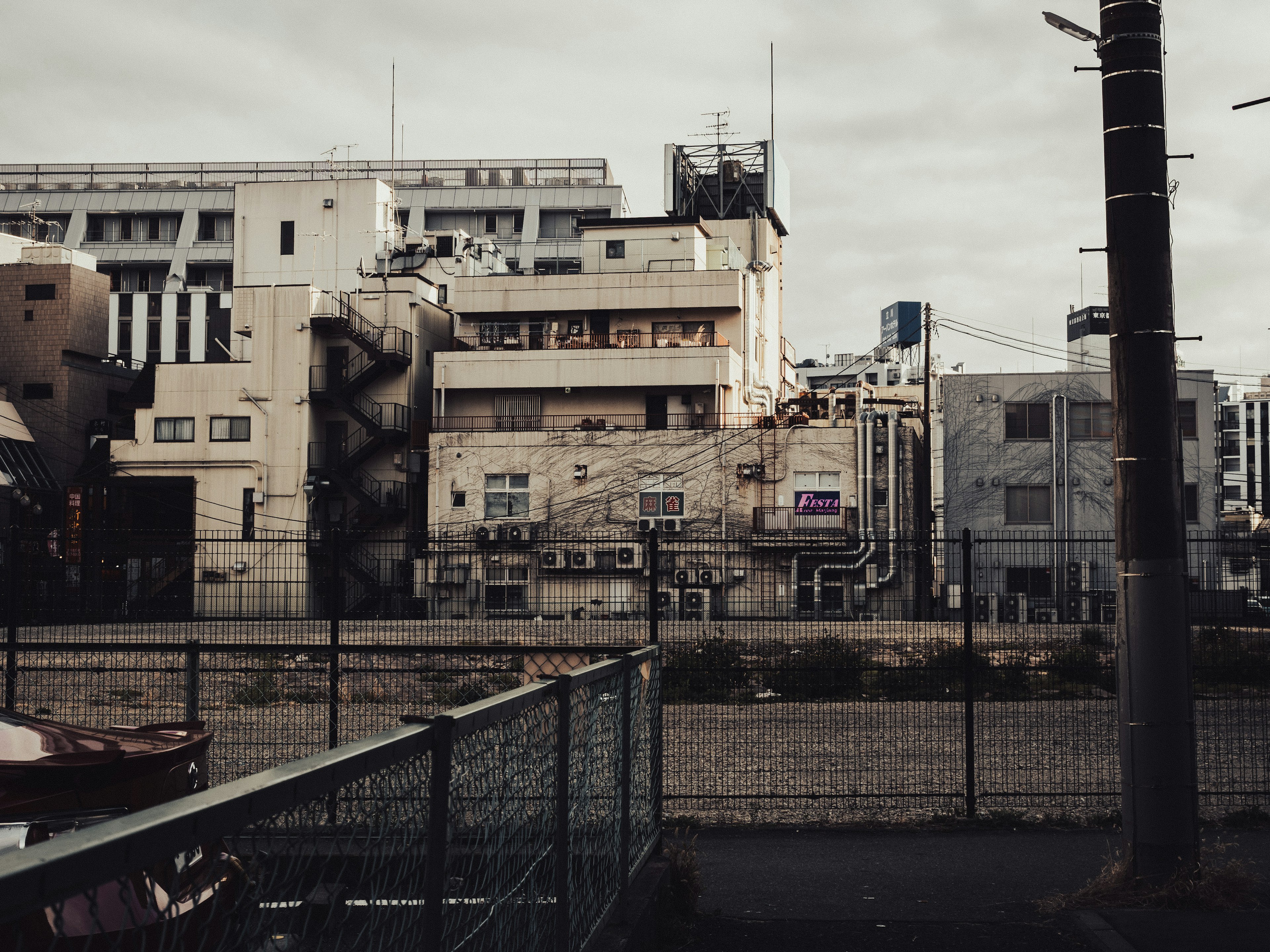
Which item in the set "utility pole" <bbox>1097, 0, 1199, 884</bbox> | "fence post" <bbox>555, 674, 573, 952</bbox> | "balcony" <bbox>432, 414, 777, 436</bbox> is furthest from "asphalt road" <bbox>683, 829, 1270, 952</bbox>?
"balcony" <bbox>432, 414, 777, 436</bbox>

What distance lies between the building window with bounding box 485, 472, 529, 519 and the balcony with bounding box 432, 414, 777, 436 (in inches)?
85.0

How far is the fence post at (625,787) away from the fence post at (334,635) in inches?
142

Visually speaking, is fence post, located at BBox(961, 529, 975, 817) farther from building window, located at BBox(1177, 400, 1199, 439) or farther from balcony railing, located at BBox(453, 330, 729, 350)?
building window, located at BBox(1177, 400, 1199, 439)

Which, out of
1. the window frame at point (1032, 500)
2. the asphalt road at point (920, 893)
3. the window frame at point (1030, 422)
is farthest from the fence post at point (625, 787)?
the window frame at point (1030, 422)

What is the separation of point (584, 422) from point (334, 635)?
39963 mm

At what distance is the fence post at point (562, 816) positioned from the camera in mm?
4383

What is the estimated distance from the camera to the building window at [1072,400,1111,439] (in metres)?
46.4

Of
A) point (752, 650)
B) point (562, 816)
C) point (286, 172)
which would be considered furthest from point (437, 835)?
point (286, 172)

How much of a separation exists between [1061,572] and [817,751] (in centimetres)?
462

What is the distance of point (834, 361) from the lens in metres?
128

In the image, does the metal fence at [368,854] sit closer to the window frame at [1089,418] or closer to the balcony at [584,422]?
the balcony at [584,422]

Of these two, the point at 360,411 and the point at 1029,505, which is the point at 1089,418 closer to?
the point at 1029,505

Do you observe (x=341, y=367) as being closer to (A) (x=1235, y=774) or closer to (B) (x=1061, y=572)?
(B) (x=1061, y=572)

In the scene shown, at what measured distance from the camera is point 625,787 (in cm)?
599
